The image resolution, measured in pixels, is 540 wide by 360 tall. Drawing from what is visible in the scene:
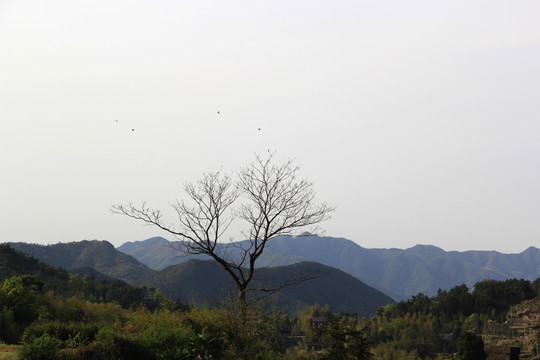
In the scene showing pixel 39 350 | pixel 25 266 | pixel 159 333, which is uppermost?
pixel 25 266

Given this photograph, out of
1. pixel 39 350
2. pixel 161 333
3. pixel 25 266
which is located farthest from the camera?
pixel 25 266

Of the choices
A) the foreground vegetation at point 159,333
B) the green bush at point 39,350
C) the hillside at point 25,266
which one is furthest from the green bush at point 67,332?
the hillside at point 25,266

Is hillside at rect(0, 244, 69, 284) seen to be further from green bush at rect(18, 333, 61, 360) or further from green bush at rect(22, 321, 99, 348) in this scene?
green bush at rect(18, 333, 61, 360)

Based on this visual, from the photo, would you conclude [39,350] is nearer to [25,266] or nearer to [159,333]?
[159,333]

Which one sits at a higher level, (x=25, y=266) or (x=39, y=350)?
(x=25, y=266)

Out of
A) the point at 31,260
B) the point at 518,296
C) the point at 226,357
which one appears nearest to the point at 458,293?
the point at 518,296

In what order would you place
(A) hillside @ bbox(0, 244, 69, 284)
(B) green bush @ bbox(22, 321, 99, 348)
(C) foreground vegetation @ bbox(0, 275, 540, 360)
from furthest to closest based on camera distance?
(A) hillside @ bbox(0, 244, 69, 284) < (B) green bush @ bbox(22, 321, 99, 348) < (C) foreground vegetation @ bbox(0, 275, 540, 360)

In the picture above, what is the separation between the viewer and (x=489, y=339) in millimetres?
82250

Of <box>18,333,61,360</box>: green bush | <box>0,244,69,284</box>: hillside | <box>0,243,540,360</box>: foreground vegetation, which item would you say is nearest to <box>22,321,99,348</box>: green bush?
<box>0,243,540,360</box>: foreground vegetation

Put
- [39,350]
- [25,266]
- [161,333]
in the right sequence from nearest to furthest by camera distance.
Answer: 1. [39,350]
2. [161,333]
3. [25,266]

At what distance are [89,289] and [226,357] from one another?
78.2m

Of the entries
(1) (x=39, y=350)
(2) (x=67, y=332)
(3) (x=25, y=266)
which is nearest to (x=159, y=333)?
(2) (x=67, y=332)

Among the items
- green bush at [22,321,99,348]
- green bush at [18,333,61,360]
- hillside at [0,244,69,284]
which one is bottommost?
green bush at [18,333,61,360]

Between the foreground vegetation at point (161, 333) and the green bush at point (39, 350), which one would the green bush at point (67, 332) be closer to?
the foreground vegetation at point (161, 333)
